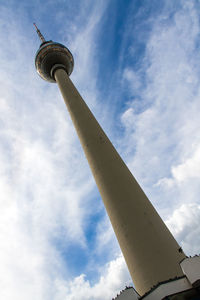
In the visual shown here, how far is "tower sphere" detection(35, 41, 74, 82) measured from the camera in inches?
1151

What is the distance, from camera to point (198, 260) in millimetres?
7195

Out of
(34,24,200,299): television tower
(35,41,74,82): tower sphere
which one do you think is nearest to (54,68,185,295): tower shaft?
(34,24,200,299): television tower

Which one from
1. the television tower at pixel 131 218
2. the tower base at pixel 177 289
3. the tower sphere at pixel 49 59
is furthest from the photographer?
the tower sphere at pixel 49 59

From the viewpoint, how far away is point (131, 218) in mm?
9805

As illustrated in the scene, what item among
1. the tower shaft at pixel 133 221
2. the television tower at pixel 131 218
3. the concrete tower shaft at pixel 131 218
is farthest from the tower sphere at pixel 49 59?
the tower shaft at pixel 133 221

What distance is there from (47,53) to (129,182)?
81.6 ft

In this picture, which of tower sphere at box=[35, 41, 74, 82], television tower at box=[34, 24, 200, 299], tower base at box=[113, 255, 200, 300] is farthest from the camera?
tower sphere at box=[35, 41, 74, 82]

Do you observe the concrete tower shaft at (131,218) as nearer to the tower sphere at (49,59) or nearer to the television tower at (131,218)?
the television tower at (131,218)

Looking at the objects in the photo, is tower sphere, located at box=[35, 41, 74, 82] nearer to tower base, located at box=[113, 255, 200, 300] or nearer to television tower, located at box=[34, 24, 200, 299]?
television tower, located at box=[34, 24, 200, 299]

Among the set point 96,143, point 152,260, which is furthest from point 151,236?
point 96,143

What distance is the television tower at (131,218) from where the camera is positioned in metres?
8.34

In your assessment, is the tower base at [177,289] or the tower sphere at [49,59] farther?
the tower sphere at [49,59]

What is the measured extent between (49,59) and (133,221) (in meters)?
26.3

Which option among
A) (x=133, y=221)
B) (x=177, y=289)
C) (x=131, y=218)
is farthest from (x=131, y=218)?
(x=177, y=289)
